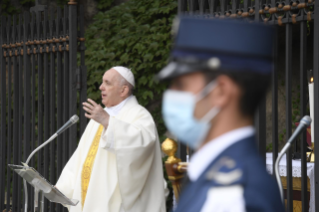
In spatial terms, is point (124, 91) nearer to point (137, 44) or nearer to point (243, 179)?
point (137, 44)

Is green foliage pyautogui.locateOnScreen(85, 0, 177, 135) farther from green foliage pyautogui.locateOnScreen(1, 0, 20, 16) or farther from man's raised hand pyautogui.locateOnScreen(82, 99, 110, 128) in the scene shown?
man's raised hand pyautogui.locateOnScreen(82, 99, 110, 128)

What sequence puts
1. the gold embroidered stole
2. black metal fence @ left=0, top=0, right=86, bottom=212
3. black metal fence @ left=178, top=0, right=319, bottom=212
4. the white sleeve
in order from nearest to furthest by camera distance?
1. the white sleeve
2. black metal fence @ left=178, top=0, right=319, bottom=212
3. the gold embroidered stole
4. black metal fence @ left=0, top=0, right=86, bottom=212

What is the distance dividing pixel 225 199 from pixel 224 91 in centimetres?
24

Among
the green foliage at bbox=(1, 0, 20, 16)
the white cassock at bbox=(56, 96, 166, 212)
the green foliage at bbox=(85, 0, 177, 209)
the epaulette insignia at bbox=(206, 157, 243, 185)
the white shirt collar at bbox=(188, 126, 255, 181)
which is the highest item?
the green foliage at bbox=(1, 0, 20, 16)

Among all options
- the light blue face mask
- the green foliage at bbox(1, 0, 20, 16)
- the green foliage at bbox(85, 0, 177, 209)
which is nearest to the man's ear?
the green foliage at bbox(85, 0, 177, 209)

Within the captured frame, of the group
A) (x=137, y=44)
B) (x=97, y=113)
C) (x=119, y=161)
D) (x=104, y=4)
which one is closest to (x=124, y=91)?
(x=97, y=113)

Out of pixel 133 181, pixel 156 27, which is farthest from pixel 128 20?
pixel 133 181

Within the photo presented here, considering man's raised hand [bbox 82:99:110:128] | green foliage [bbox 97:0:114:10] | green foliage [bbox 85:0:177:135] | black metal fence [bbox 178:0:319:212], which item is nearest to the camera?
black metal fence [bbox 178:0:319:212]

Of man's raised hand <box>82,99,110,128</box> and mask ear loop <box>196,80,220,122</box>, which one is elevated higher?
mask ear loop <box>196,80,220,122</box>

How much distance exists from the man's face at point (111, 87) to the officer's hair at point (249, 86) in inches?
116

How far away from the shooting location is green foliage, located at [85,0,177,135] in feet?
20.4

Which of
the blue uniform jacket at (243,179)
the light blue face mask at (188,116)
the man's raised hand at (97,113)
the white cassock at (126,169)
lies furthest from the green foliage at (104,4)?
the blue uniform jacket at (243,179)

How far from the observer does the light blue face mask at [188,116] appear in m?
1.08

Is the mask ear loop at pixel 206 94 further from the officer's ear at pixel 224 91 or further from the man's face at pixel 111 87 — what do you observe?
the man's face at pixel 111 87
